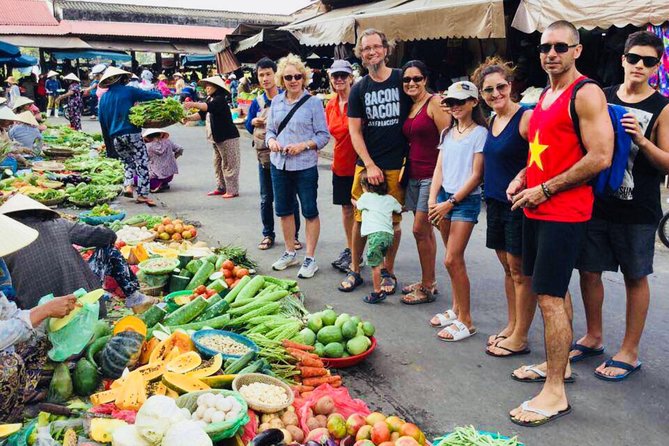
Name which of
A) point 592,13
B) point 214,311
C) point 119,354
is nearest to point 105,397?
point 119,354

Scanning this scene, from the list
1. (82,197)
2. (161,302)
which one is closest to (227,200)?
(82,197)

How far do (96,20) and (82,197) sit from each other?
2691 centimetres

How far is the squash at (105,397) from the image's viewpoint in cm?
338

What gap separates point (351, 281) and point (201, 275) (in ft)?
4.67

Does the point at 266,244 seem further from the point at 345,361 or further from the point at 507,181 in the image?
the point at 507,181

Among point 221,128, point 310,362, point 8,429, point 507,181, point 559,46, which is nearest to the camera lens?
point 8,429

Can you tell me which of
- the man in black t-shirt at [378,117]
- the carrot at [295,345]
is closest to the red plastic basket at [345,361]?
the carrot at [295,345]

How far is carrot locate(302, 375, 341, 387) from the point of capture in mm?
3840

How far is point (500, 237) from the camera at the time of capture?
422cm

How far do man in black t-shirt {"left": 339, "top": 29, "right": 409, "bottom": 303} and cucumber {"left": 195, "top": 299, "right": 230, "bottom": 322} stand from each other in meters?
1.45

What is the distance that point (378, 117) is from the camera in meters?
5.28

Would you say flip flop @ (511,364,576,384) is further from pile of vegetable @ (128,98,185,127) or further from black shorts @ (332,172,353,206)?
pile of vegetable @ (128,98,185,127)

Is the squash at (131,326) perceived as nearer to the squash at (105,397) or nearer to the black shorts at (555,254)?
the squash at (105,397)

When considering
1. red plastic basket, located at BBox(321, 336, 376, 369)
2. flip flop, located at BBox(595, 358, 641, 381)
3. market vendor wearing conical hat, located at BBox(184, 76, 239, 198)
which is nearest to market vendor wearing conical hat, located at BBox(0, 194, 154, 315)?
red plastic basket, located at BBox(321, 336, 376, 369)
